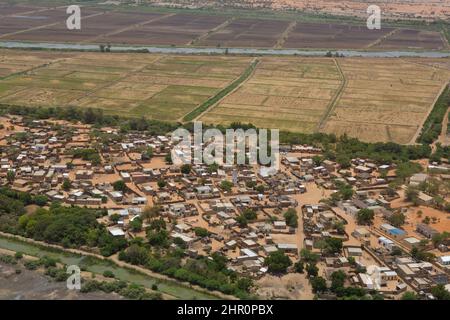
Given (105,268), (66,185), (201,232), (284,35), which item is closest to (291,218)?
(201,232)

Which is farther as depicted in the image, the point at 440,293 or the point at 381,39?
the point at 381,39

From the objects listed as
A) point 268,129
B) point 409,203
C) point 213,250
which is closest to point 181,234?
point 213,250

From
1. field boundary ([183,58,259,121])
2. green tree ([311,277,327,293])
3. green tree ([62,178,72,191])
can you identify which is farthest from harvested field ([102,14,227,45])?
green tree ([311,277,327,293])

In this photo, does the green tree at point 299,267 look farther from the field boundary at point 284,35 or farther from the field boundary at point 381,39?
the field boundary at point 381,39

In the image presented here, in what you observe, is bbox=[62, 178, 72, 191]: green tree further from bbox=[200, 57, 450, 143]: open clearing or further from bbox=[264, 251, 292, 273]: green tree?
bbox=[200, 57, 450, 143]: open clearing

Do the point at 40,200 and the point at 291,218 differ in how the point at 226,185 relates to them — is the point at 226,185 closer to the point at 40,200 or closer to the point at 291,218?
the point at 291,218

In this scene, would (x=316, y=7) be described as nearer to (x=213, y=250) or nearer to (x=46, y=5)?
(x=46, y=5)

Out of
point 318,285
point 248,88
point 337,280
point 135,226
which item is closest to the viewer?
point 318,285

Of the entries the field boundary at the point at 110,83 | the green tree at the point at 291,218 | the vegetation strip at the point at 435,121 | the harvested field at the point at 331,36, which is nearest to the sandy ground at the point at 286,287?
the green tree at the point at 291,218
